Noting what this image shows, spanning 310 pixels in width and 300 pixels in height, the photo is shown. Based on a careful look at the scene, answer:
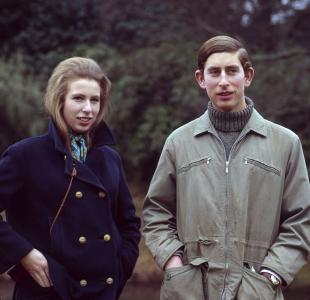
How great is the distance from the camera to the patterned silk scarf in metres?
3.75

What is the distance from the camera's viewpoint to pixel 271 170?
3566mm

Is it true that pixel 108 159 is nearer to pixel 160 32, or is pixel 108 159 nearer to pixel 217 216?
pixel 217 216

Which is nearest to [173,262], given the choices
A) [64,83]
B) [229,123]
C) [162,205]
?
[162,205]

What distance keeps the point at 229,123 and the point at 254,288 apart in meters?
0.79

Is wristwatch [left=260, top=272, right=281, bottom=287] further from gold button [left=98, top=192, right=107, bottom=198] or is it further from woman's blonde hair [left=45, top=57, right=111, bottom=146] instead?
woman's blonde hair [left=45, top=57, right=111, bottom=146]

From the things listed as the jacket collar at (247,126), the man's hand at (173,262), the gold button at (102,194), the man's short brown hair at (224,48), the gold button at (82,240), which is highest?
the man's short brown hair at (224,48)

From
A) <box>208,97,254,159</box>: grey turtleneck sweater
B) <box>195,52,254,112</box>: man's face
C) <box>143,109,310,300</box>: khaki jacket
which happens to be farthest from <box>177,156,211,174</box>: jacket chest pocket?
<box>195,52,254,112</box>: man's face

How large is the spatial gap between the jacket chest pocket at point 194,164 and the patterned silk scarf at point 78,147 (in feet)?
1.59

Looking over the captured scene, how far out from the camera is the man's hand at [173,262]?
11.8 ft

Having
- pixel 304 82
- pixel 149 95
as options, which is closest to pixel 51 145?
pixel 304 82

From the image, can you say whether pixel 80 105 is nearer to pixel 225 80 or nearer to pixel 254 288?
pixel 225 80

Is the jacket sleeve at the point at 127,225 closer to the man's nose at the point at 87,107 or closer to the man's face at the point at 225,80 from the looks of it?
the man's nose at the point at 87,107

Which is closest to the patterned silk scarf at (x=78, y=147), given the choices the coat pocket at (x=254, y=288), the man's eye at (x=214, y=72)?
the man's eye at (x=214, y=72)

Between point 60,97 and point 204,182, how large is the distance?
0.83 metres
